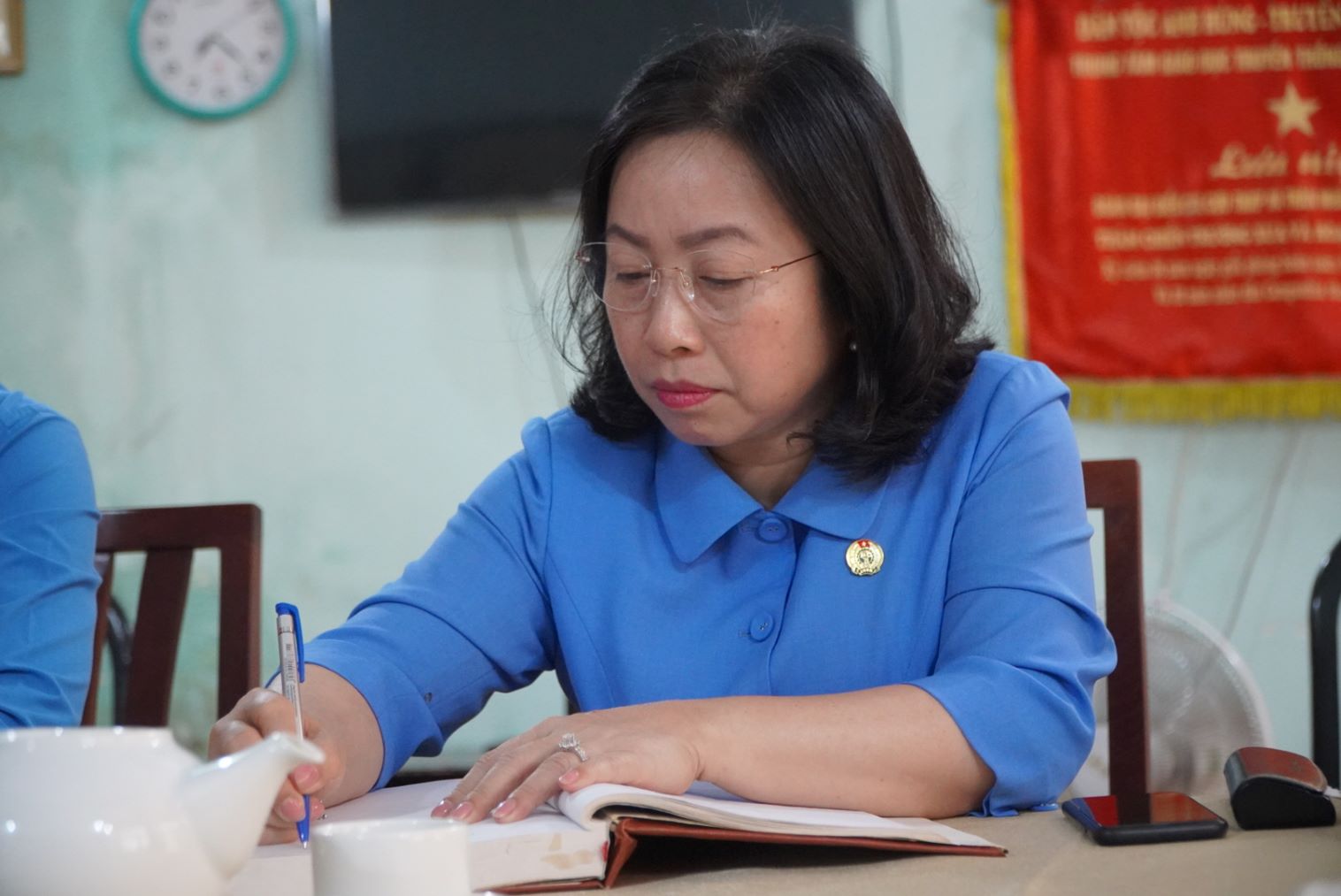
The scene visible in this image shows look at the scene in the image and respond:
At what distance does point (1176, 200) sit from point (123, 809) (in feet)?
9.54

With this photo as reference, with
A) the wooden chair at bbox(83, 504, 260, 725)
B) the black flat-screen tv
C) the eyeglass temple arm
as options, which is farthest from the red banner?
the wooden chair at bbox(83, 504, 260, 725)

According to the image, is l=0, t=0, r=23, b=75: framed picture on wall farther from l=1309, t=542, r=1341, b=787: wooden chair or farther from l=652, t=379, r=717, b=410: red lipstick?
l=1309, t=542, r=1341, b=787: wooden chair

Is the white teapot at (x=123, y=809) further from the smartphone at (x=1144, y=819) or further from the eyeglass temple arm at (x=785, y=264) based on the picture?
the eyeglass temple arm at (x=785, y=264)

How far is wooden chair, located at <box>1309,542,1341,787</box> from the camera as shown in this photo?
4.81 feet

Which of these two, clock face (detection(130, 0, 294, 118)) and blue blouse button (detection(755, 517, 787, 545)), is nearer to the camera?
blue blouse button (detection(755, 517, 787, 545))

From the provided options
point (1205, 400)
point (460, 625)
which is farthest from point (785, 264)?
point (1205, 400)

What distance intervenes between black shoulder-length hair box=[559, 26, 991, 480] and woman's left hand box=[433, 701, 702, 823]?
17.4 inches

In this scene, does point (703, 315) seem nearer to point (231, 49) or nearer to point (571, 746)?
point (571, 746)

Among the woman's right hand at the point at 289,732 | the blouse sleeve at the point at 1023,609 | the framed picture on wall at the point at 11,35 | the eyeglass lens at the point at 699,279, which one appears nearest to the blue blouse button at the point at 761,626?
the blouse sleeve at the point at 1023,609

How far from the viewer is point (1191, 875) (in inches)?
31.4

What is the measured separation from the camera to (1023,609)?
117 cm

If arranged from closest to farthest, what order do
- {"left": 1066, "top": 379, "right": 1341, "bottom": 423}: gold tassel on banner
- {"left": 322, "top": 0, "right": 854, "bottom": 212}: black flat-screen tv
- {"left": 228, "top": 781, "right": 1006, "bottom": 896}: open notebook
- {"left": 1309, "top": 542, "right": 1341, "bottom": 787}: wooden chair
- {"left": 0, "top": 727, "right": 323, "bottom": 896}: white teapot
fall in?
{"left": 0, "top": 727, "right": 323, "bottom": 896}: white teapot → {"left": 228, "top": 781, "right": 1006, "bottom": 896}: open notebook → {"left": 1309, "top": 542, "right": 1341, "bottom": 787}: wooden chair → {"left": 1066, "top": 379, "right": 1341, "bottom": 423}: gold tassel on banner → {"left": 322, "top": 0, "right": 854, "bottom": 212}: black flat-screen tv

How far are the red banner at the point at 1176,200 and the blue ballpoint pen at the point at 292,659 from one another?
2353 millimetres

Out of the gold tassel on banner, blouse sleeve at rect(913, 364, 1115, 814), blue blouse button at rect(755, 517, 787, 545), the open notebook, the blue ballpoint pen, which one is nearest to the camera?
the open notebook
